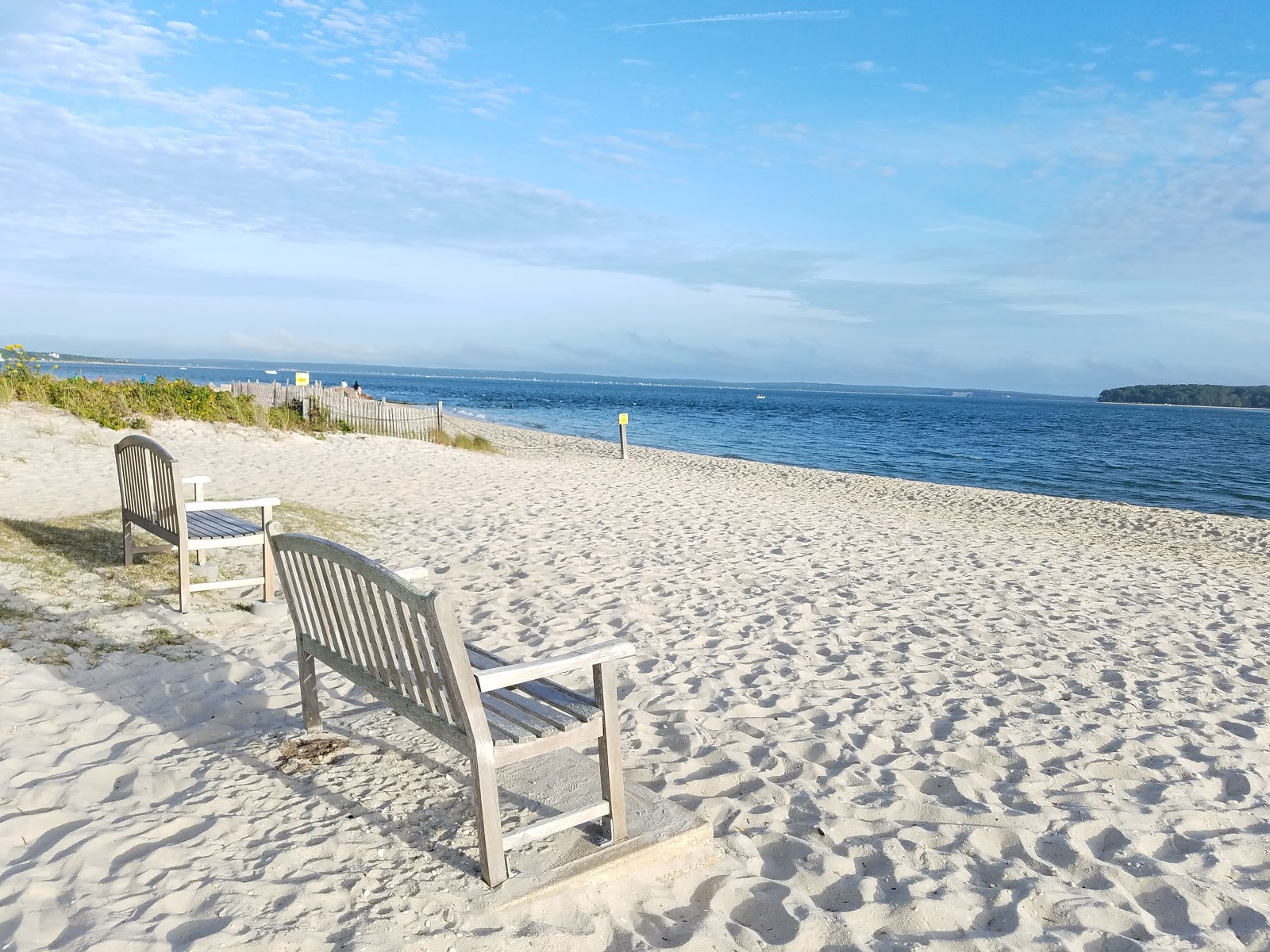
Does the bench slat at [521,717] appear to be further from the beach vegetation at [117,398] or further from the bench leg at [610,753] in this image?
the beach vegetation at [117,398]

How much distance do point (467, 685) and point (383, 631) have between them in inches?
21.6

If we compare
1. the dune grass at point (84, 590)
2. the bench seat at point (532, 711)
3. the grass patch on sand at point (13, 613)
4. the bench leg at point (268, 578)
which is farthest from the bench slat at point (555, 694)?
the grass patch on sand at point (13, 613)

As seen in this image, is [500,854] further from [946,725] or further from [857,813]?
[946,725]

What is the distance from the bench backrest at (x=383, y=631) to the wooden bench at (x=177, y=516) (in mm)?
2391

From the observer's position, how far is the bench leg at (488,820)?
2.80 meters

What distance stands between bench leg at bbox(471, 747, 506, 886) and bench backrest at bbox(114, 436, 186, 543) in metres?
3.80

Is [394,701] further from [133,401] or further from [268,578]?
[133,401]

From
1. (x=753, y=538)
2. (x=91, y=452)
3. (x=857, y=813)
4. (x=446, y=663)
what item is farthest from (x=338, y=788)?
(x=91, y=452)

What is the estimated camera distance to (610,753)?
3113 mm

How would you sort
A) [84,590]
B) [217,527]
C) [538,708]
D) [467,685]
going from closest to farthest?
1. [467,685]
2. [538,708]
3. [84,590]
4. [217,527]

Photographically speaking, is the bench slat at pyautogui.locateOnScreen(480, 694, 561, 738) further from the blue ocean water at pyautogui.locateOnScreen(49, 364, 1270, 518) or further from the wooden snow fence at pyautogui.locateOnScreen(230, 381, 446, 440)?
the blue ocean water at pyautogui.locateOnScreen(49, 364, 1270, 518)

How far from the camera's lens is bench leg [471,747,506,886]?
2803mm

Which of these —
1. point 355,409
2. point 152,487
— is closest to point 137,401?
point 355,409

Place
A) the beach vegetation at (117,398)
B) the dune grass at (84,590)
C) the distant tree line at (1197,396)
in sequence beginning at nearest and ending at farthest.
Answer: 1. the dune grass at (84,590)
2. the beach vegetation at (117,398)
3. the distant tree line at (1197,396)
